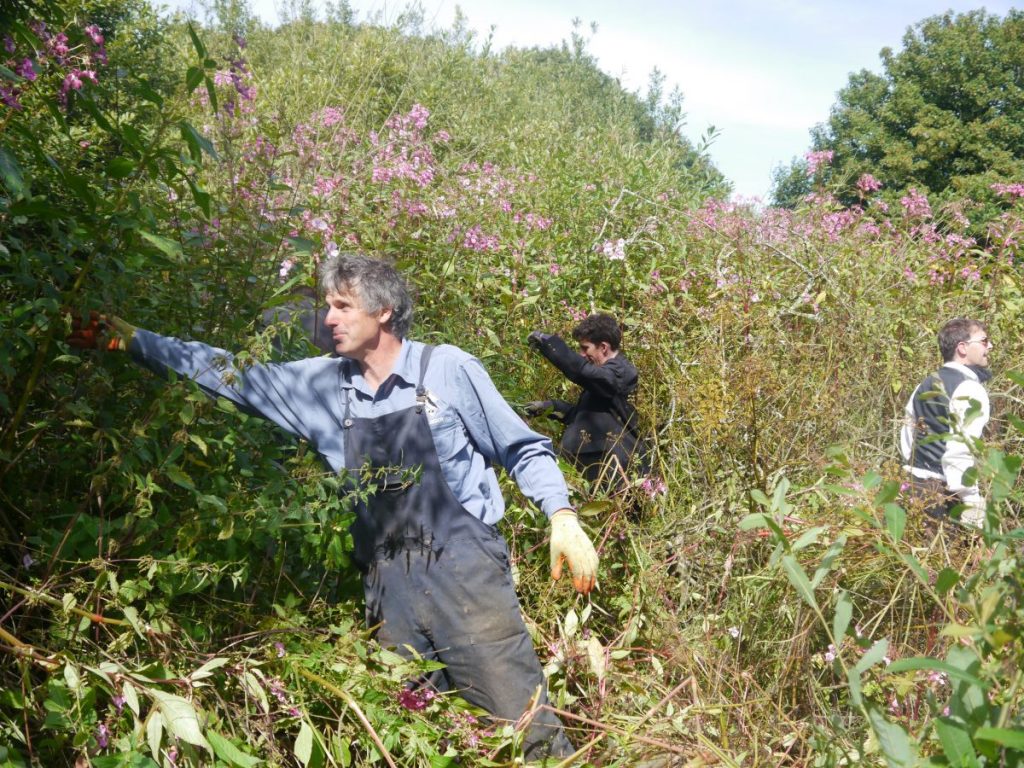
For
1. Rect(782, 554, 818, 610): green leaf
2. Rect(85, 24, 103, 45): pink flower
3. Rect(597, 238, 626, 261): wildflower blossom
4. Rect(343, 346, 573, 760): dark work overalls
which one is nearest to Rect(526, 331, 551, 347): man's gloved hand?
Rect(597, 238, 626, 261): wildflower blossom

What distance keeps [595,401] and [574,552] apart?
235 cm

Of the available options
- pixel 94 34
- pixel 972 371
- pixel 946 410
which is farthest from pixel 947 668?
pixel 972 371

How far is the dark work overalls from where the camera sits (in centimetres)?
292

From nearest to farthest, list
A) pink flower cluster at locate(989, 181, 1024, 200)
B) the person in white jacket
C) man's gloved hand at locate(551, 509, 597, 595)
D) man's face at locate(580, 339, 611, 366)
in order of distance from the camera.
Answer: man's gloved hand at locate(551, 509, 597, 595) < the person in white jacket < man's face at locate(580, 339, 611, 366) < pink flower cluster at locate(989, 181, 1024, 200)

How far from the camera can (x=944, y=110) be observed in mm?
28203

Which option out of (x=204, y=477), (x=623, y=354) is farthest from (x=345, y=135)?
(x=204, y=477)

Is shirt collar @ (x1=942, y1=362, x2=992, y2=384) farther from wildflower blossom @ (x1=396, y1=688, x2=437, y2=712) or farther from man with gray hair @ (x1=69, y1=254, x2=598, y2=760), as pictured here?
wildflower blossom @ (x1=396, y1=688, x2=437, y2=712)

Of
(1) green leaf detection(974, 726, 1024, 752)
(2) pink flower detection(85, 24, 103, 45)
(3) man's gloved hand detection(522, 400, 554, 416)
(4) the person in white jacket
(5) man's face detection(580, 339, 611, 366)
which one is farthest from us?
(5) man's face detection(580, 339, 611, 366)

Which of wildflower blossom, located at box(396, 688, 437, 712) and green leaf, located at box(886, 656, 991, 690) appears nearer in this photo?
green leaf, located at box(886, 656, 991, 690)

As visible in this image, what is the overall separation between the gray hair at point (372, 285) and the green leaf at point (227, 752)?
1.38m

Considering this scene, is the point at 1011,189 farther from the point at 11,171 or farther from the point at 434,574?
the point at 11,171

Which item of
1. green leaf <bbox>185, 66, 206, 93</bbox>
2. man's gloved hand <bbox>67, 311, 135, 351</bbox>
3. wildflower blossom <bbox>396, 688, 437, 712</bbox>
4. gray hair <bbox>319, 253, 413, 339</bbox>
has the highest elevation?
green leaf <bbox>185, 66, 206, 93</bbox>

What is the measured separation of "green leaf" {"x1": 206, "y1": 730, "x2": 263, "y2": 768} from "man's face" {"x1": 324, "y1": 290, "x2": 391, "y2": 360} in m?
1.26

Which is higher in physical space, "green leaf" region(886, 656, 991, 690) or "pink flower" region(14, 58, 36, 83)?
"pink flower" region(14, 58, 36, 83)
